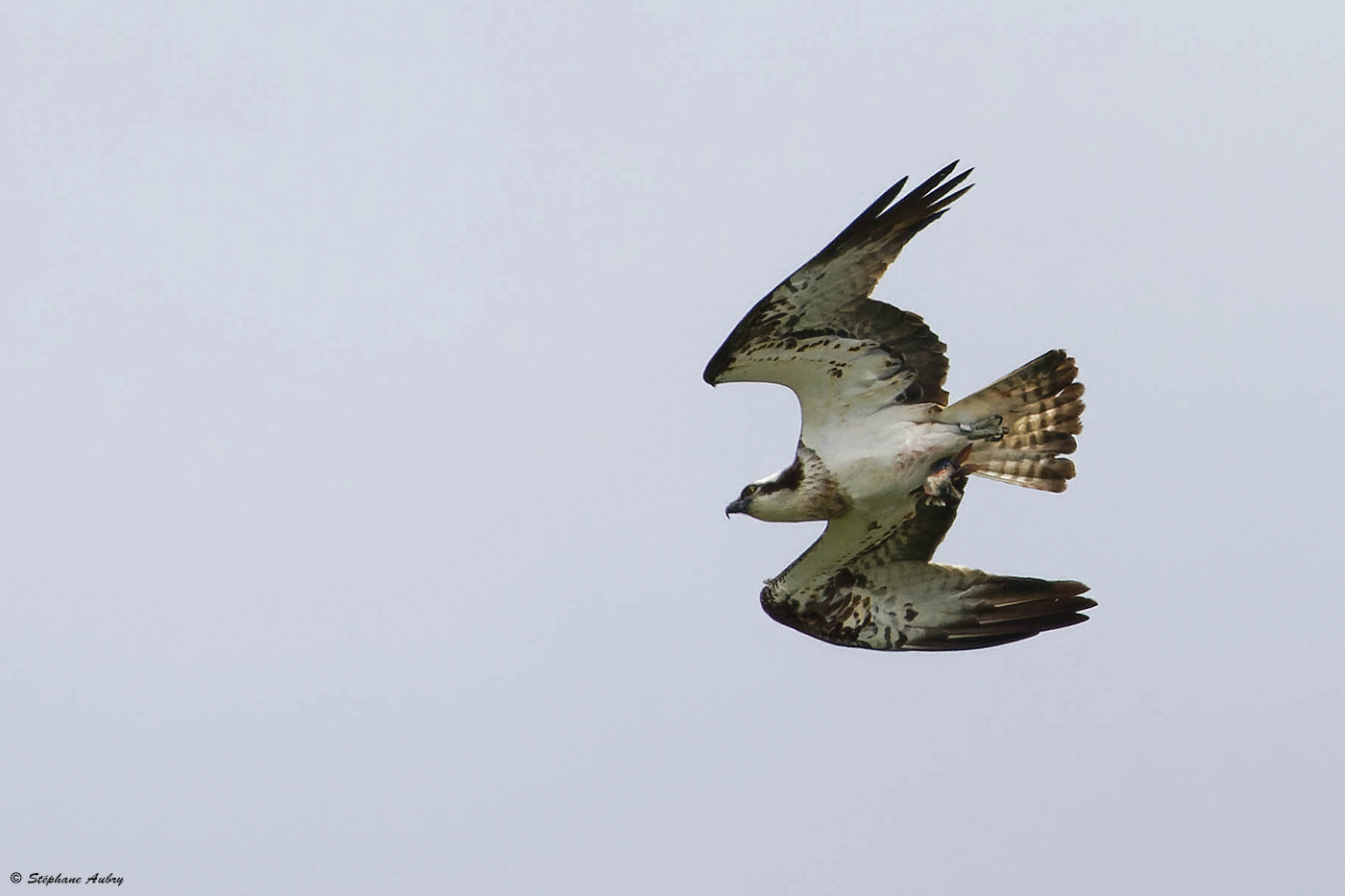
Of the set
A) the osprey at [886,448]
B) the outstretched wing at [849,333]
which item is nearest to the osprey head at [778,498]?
the osprey at [886,448]

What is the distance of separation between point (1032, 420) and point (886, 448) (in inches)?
39.7

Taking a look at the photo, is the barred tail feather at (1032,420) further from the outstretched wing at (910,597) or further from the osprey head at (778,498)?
the osprey head at (778,498)

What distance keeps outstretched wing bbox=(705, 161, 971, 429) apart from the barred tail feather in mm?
385

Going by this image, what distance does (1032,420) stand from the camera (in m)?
12.2

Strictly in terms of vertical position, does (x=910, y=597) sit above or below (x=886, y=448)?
below

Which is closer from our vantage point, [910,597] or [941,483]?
[941,483]

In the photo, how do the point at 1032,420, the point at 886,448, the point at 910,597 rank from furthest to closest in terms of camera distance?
the point at 910,597 → the point at 1032,420 → the point at 886,448

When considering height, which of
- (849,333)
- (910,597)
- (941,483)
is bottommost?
(910,597)

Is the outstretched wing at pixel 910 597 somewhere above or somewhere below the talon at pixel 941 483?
below

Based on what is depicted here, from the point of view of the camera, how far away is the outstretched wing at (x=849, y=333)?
10984 mm

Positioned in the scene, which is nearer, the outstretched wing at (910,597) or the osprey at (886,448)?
the osprey at (886,448)

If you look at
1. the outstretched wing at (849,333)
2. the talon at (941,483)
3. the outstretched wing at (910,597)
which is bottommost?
the outstretched wing at (910,597)

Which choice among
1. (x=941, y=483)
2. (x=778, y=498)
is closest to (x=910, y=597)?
(x=941, y=483)

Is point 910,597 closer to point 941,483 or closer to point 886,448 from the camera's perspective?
point 941,483
